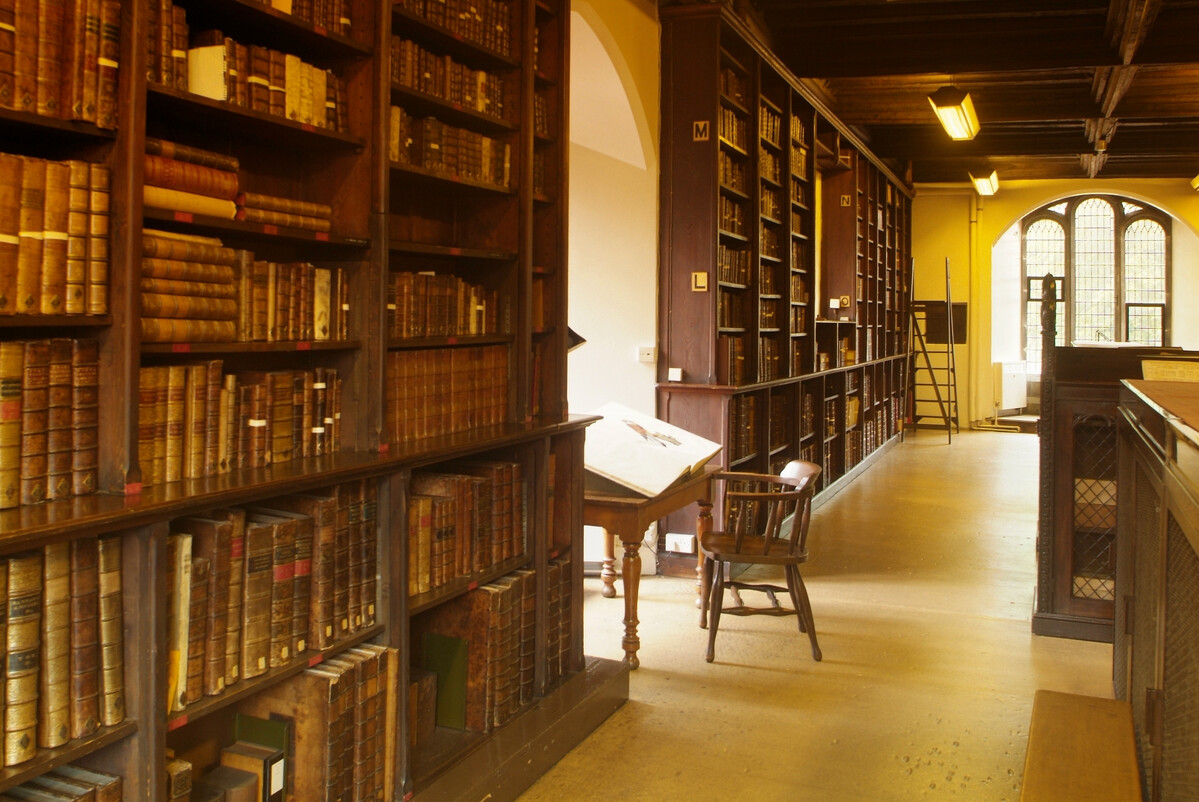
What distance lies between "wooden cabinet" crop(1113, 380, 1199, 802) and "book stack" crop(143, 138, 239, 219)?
81.9 inches

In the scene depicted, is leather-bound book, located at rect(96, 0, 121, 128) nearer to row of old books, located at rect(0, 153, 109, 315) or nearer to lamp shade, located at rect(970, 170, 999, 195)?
row of old books, located at rect(0, 153, 109, 315)

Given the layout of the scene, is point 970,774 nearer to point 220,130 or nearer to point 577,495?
point 577,495

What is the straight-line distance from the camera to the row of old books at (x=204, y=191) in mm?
2381

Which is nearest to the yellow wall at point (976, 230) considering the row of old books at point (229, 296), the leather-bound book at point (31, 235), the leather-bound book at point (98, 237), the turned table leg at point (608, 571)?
the turned table leg at point (608, 571)

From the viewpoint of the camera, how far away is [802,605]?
4.83 m

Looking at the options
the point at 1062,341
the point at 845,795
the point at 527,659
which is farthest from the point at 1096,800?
the point at 1062,341

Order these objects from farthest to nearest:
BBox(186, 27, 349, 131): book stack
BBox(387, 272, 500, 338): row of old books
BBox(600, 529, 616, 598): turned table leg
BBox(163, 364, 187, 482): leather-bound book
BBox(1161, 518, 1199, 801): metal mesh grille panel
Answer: BBox(600, 529, 616, 598): turned table leg, BBox(387, 272, 500, 338): row of old books, BBox(186, 27, 349, 131): book stack, BBox(163, 364, 187, 482): leather-bound book, BBox(1161, 518, 1199, 801): metal mesh grille panel

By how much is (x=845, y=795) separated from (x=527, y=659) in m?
1.15

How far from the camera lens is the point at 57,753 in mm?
1967

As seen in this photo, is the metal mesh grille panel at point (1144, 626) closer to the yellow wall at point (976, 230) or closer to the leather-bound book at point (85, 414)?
the leather-bound book at point (85, 414)

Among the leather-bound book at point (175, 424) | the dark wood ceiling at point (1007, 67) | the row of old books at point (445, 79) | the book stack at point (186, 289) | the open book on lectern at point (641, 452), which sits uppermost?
the dark wood ceiling at point (1007, 67)

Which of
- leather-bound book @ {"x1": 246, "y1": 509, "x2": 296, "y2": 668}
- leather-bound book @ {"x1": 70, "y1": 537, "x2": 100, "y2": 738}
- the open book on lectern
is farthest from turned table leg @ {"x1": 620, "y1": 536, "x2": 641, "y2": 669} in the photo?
leather-bound book @ {"x1": 70, "y1": 537, "x2": 100, "y2": 738}

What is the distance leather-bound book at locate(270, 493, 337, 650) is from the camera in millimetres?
2660

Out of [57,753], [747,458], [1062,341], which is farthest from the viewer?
[1062,341]
